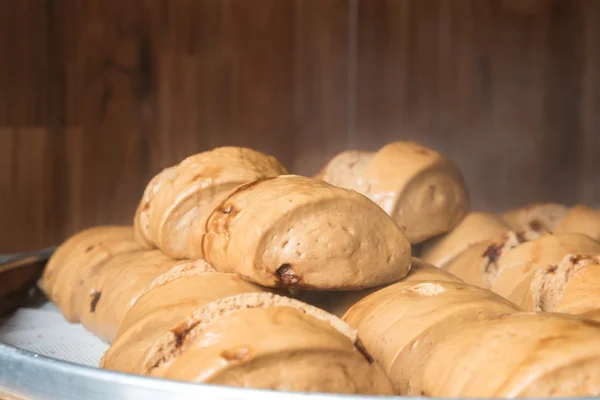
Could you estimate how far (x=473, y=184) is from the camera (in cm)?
288

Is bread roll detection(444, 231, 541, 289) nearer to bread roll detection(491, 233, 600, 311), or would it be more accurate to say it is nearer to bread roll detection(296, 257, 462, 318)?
bread roll detection(491, 233, 600, 311)

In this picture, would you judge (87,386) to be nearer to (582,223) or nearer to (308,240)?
(308,240)

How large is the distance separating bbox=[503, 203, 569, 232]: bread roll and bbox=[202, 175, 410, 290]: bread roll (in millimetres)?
641

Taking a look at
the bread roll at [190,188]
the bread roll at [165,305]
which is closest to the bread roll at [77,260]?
the bread roll at [190,188]

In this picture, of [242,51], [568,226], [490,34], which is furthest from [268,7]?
[568,226]

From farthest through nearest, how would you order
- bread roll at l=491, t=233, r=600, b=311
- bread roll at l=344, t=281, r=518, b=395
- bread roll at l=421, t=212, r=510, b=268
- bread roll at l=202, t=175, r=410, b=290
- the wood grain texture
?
1. the wood grain texture
2. bread roll at l=421, t=212, r=510, b=268
3. bread roll at l=491, t=233, r=600, b=311
4. bread roll at l=202, t=175, r=410, b=290
5. bread roll at l=344, t=281, r=518, b=395

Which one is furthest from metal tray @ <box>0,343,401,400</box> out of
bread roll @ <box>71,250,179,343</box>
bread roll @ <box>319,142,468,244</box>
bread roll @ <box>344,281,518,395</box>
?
bread roll @ <box>319,142,468,244</box>

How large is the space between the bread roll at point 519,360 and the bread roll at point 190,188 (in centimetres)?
52

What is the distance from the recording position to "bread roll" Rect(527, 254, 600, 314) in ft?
2.58

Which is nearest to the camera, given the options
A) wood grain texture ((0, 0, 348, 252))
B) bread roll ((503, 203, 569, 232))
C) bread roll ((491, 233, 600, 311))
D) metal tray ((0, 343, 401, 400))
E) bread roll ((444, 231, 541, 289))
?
metal tray ((0, 343, 401, 400))

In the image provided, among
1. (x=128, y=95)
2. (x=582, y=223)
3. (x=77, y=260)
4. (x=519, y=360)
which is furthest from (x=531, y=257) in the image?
(x=128, y=95)

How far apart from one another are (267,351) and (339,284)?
0.93 feet

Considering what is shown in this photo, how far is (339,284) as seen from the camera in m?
0.87

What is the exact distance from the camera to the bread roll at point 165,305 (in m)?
0.76
